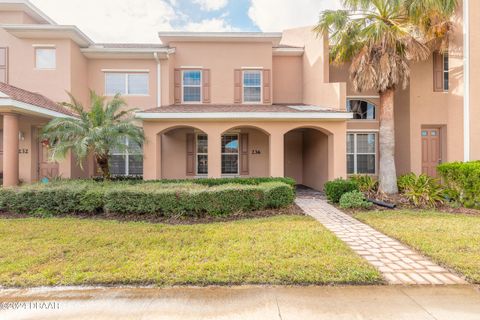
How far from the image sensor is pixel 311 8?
531 inches

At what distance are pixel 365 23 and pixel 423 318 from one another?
35.1 feet

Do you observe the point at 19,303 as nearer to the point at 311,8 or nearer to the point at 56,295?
the point at 56,295

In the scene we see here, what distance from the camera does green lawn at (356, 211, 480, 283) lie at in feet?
14.5

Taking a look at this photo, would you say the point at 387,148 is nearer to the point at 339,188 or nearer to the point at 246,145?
the point at 339,188

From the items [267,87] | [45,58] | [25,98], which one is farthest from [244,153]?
[45,58]

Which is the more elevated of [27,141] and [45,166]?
[27,141]

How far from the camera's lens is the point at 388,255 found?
15.9 ft

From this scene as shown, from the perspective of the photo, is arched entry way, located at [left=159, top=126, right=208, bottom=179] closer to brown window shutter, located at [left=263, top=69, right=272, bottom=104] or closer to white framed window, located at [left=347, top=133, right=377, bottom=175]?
brown window shutter, located at [left=263, top=69, right=272, bottom=104]

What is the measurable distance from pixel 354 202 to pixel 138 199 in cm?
730

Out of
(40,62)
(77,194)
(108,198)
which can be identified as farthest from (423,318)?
(40,62)

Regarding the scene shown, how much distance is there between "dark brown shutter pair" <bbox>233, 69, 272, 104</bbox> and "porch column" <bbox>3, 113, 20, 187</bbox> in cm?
954

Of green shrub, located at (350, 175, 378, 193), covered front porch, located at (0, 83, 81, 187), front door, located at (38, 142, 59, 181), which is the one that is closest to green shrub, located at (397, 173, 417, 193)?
green shrub, located at (350, 175, 378, 193)

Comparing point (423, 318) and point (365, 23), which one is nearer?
point (423, 318)

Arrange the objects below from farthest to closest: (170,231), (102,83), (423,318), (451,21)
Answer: (102,83)
(451,21)
(170,231)
(423,318)
